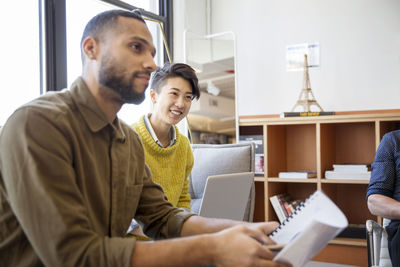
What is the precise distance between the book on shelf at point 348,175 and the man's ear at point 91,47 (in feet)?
7.39

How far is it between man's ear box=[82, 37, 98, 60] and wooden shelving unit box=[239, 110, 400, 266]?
2101mm

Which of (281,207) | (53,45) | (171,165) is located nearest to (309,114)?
(281,207)

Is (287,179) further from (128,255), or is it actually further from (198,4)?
(128,255)

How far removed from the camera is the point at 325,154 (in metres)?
3.05

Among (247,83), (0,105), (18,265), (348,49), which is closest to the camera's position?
(18,265)

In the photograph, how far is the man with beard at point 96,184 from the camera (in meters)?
0.84

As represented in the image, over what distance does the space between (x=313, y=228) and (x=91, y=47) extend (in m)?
0.74

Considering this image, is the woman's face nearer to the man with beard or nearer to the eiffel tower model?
the man with beard

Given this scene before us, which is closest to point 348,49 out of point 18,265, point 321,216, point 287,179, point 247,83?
point 247,83

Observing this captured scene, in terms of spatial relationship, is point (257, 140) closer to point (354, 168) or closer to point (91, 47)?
point (354, 168)

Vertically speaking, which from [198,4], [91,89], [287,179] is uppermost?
[198,4]

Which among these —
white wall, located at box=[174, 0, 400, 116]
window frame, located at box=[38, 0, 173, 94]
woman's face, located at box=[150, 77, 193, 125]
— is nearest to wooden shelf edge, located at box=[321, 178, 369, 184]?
white wall, located at box=[174, 0, 400, 116]

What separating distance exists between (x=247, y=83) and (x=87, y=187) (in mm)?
2875

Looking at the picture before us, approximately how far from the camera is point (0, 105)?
2.23 meters
